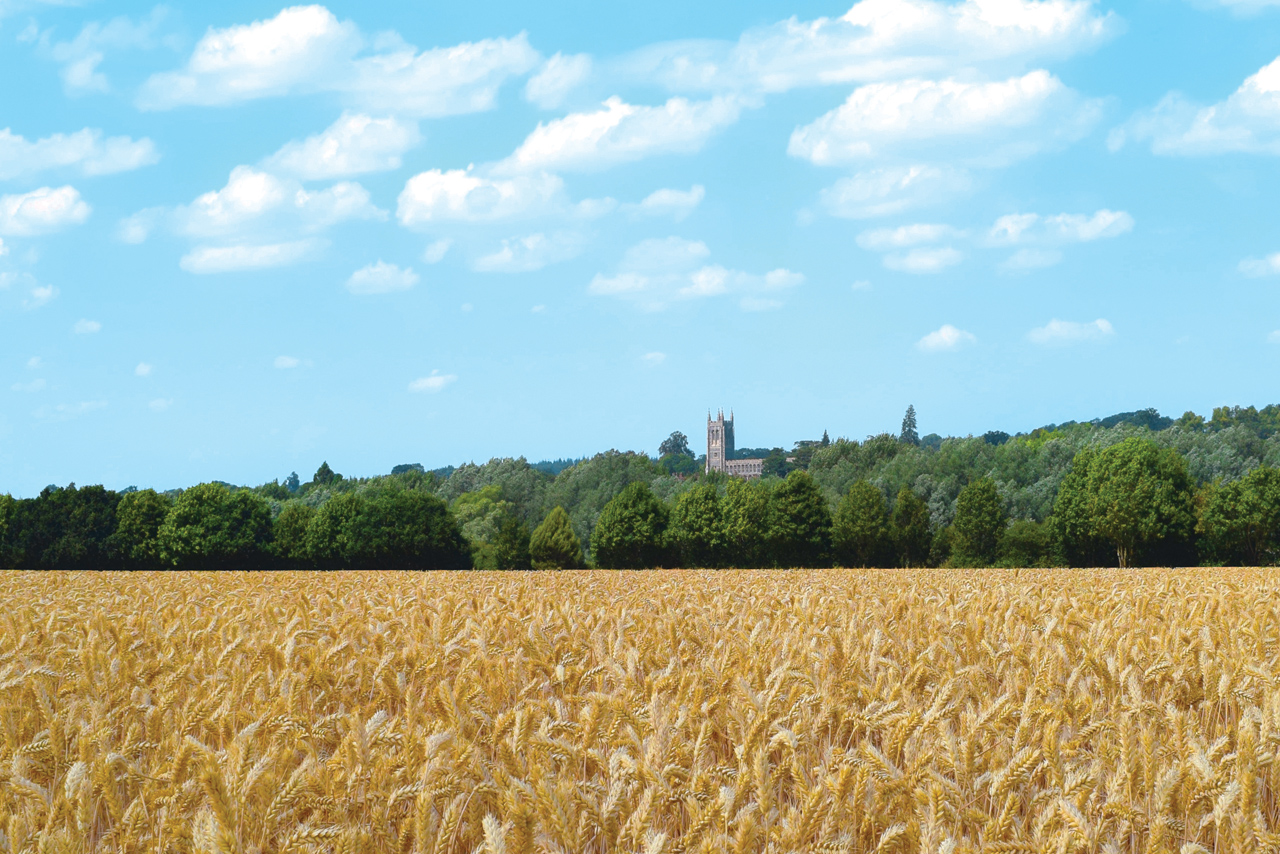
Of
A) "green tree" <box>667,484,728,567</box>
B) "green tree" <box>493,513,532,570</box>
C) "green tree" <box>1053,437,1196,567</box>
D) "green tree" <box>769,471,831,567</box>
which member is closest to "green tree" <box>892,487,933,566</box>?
"green tree" <box>769,471,831,567</box>

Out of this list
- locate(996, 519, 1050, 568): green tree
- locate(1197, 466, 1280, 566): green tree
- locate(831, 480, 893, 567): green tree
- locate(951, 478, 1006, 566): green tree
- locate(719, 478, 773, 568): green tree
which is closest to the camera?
locate(1197, 466, 1280, 566): green tree

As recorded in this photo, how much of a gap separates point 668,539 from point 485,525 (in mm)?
50398

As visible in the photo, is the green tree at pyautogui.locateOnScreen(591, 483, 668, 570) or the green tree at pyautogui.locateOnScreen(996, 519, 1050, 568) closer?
the green tree at pyautogui.locateOnScreen(996, 519, 1050, 568)

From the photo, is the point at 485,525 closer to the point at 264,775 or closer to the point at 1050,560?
the point at 1050,560

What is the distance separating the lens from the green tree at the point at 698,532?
76.4 meters

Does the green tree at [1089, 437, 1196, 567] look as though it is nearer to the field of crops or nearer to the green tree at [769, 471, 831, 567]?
the green tree at [769, 471, 831, 567]

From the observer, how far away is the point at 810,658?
8828mm

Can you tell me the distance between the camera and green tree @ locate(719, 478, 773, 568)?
7538 cm

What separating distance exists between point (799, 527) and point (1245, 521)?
91.9ft

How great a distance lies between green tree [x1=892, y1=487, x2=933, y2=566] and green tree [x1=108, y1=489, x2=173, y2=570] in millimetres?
52132

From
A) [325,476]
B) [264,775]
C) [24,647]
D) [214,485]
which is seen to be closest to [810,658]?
[264,775]

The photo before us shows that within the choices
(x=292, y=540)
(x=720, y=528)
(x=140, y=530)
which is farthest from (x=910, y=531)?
(x=140, y=530)

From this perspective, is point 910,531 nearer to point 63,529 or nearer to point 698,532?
point 698,532

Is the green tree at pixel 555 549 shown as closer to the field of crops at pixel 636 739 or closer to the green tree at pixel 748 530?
the green tree at pixel 748 530
